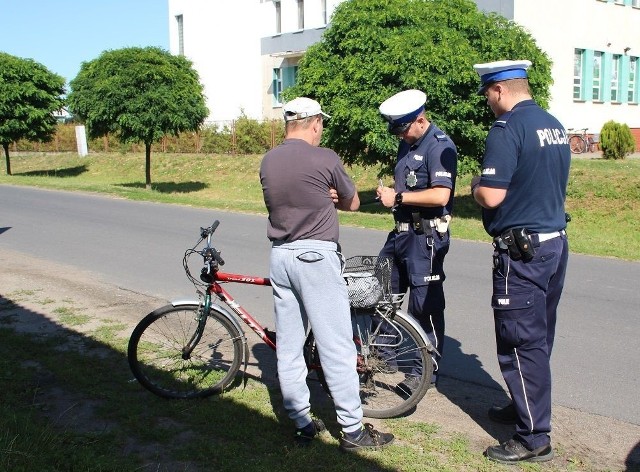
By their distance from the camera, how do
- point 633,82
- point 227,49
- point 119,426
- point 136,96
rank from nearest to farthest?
point 119,426 → point 136,96 → point 633,82 → point 227,49

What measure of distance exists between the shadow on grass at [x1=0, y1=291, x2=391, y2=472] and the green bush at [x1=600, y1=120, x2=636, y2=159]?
71.9 feet

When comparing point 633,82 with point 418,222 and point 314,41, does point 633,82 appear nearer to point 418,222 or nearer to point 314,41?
point 314,41

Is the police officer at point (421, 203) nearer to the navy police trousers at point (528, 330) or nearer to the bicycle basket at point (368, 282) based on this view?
the bicycle basket at point (368, 282)

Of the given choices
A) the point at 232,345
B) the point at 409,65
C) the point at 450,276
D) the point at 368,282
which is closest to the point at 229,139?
the point at 409,65

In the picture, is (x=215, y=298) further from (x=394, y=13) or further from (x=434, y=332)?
(x=394, y=13)

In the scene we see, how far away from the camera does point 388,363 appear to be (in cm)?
486

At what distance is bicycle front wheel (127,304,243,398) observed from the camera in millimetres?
4996

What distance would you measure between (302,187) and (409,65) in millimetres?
12493

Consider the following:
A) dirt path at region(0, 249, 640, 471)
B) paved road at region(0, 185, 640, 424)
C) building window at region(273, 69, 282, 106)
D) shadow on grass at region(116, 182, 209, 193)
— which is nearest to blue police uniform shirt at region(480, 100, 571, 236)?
dirt path at region(0, 249, 640, 471)

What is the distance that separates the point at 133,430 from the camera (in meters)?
4.49

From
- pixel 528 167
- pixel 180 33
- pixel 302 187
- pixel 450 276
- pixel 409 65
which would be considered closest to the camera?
pixel 528 167

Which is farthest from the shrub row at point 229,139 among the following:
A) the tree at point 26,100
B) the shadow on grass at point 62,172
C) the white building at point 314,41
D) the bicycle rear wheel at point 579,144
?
the bicycle rear wheel at point 579,144

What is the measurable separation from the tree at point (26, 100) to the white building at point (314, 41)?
10.1 m

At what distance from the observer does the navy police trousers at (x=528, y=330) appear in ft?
13.4
